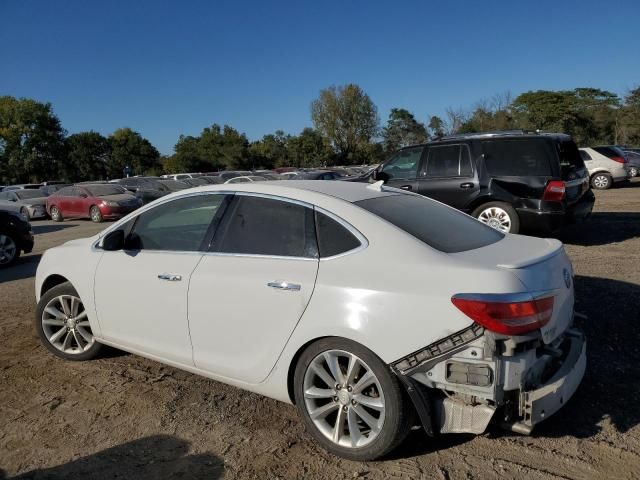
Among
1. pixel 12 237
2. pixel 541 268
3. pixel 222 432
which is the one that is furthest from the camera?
pixel 12 237

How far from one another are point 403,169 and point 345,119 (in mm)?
80944

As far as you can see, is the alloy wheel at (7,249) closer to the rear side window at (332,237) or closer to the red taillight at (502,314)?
the rear side window at (332,237)

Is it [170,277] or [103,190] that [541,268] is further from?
[103,190]

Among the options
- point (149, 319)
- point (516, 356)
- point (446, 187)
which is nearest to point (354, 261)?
point (516, 356)

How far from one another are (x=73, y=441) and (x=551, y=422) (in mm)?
2960

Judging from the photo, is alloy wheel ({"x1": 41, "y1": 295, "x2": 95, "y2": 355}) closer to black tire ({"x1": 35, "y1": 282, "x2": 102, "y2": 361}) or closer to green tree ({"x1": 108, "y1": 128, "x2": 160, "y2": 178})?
black tire ({"x1": 35, "y1": 282, "x2": 102, "y2": 361})

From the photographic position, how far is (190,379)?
4066 mm

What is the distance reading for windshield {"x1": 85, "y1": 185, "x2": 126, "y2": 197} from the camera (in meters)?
19.5

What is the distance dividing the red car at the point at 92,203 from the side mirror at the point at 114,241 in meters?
15.8

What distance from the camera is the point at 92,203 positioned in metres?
19.2

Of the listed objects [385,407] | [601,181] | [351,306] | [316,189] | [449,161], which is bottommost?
[601,181]

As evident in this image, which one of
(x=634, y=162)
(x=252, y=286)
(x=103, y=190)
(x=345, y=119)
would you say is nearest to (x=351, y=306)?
(x=252, y=286)

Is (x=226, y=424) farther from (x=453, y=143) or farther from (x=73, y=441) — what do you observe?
(x=453, y=143)

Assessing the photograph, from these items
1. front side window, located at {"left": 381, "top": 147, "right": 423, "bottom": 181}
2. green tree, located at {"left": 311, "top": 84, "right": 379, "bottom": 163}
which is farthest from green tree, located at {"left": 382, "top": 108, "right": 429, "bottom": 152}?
front side window, located at {"left": 381, "top": 147, "right": 423, "bottom": 181}
